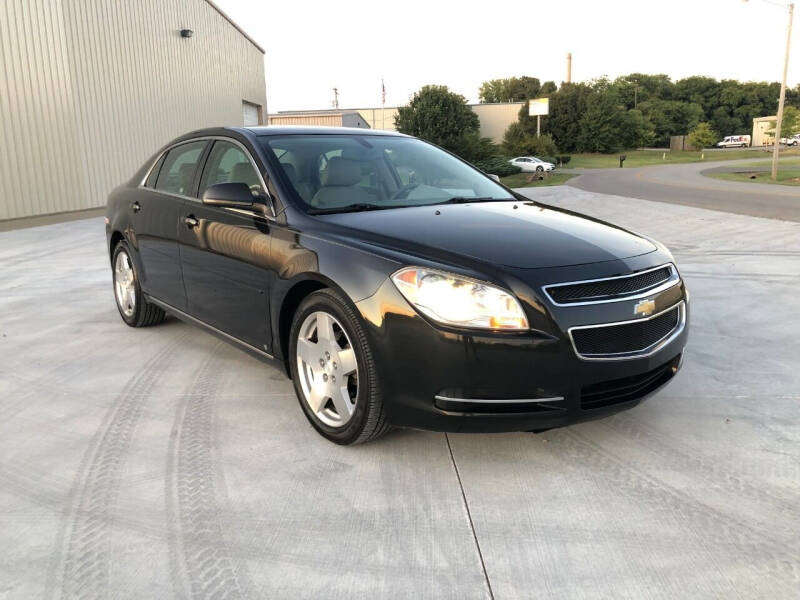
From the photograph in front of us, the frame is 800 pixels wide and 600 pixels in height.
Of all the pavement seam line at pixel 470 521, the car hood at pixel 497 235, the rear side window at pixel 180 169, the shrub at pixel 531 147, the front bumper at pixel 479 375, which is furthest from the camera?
the shrub at pixel 531 147

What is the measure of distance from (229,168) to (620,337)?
2620 mm

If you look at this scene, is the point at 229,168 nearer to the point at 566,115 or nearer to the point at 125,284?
the point at 125,284

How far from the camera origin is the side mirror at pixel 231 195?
3.73m

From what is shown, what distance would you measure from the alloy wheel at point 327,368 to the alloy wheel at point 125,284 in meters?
2.65

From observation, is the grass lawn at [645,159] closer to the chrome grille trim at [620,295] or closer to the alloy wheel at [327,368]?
the chrome grille trim at [620,295]

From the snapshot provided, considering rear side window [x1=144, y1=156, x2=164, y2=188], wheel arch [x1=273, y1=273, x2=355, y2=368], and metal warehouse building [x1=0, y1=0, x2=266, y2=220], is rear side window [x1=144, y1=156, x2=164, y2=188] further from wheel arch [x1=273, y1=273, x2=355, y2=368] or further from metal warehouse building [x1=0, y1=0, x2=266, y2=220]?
metal warehouse building [x1=0, y1=0, x2=266, y2=220]

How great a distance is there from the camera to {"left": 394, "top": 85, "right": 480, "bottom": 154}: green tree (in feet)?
185

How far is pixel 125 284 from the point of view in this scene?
5742 millimetres

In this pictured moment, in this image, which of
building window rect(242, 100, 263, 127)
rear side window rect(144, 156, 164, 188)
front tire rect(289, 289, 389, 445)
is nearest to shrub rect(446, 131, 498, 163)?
building window rect(242, 100, 263, 127)

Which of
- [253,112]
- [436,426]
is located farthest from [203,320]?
[253,112]

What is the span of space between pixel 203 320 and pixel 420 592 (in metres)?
2.68

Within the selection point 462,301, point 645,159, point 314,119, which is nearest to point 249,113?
point 314,119

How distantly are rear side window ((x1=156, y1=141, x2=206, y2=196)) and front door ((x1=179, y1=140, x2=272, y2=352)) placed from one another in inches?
7.0

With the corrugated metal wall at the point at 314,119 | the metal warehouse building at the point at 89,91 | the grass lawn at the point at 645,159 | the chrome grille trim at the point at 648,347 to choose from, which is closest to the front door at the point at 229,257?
the chrome grille trim at the point at 648,347
